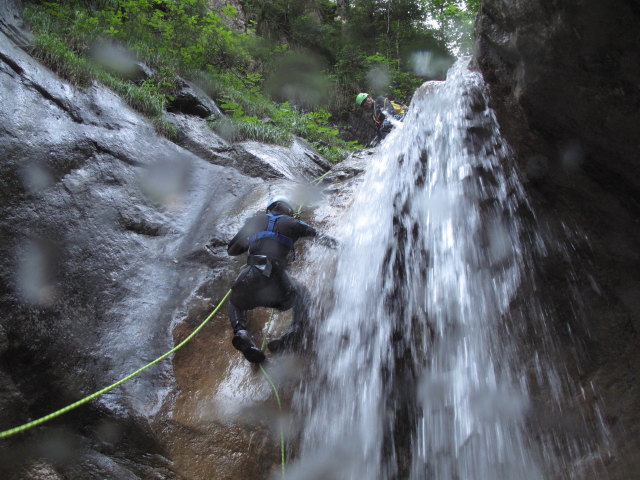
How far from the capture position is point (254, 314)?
16.8ft

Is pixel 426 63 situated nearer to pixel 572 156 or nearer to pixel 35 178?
pixel 572 156

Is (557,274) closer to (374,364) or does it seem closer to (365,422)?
(374,364)

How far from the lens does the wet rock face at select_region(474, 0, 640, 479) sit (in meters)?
2.45

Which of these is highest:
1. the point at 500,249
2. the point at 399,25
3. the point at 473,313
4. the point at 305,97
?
the point at 399,25

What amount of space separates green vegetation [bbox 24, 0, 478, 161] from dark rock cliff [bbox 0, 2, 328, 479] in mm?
1302

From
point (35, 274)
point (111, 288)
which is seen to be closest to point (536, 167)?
point (111, 288)

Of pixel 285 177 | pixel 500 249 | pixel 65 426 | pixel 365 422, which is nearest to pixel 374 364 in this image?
pixel 365 422

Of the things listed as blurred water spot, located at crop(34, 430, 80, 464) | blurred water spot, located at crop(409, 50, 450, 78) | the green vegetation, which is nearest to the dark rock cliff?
blurred water spot, located at crop(34, 430, 80, 464)

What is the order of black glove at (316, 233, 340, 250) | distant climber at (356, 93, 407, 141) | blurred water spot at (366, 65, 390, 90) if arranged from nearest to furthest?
black glove at (316, 233, 340, 250) < distant climber at (356, 93, 407, 141) < blurred water spot at (366, 65, 390, 90)

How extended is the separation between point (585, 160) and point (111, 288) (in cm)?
523

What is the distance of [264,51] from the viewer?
15.6 m

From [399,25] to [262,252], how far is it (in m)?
16.5

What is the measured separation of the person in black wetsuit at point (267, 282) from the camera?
13.9 ft

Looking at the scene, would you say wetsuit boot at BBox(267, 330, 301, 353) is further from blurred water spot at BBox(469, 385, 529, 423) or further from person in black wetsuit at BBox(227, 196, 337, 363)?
blurred water spot at BBox(469, 385, 529, 423)
